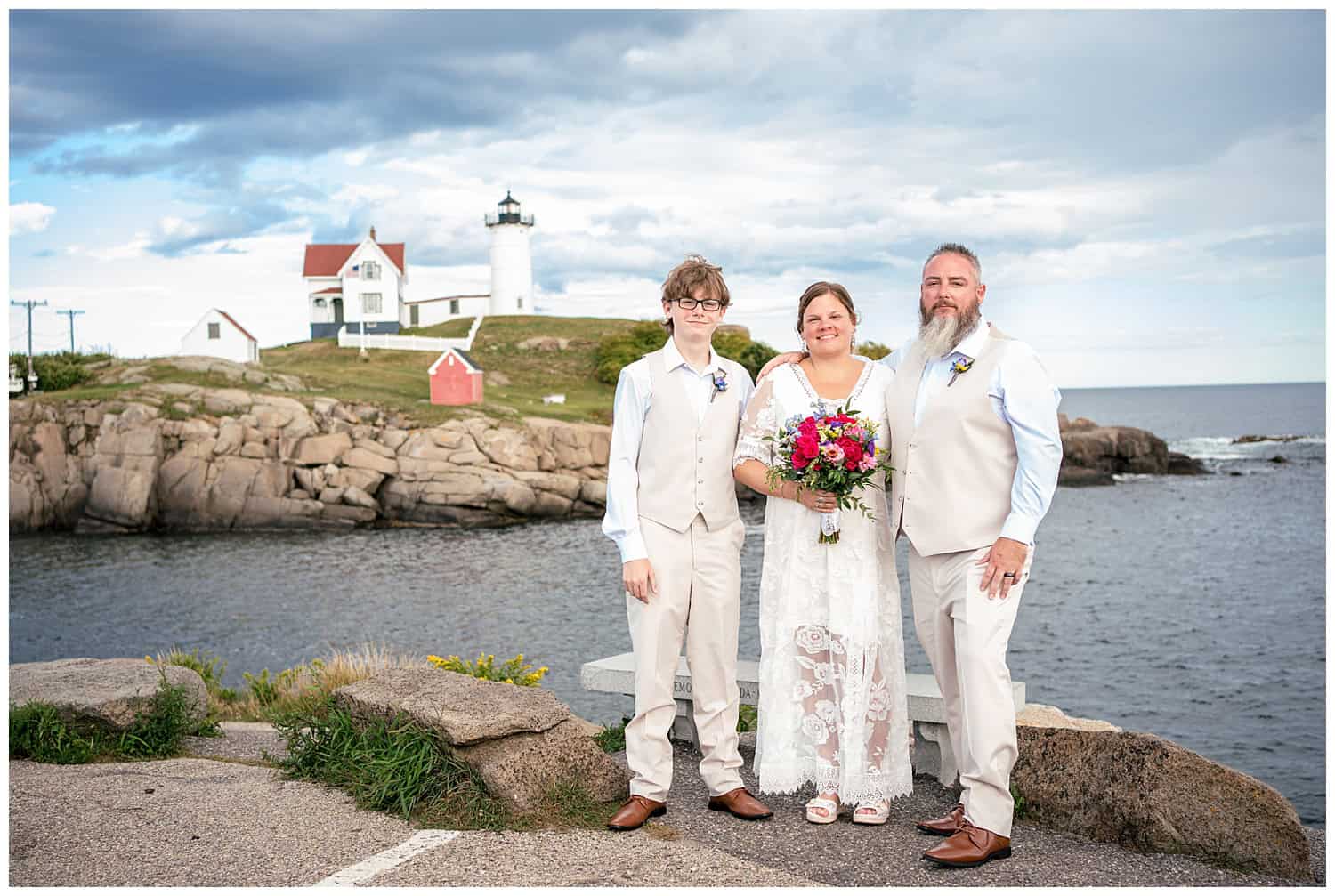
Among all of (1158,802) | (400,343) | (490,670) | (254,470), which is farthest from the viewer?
(400,343)

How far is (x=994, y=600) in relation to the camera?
221 inches

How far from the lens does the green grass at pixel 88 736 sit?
752cm

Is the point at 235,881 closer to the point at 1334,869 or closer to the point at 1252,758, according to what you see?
the point at 1334,869

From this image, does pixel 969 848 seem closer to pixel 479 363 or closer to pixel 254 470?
pixel 254 470

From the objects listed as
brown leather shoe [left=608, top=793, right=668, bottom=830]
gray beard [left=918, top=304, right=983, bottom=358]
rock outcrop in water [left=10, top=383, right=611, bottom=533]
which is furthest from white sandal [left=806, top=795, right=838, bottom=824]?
rock outcrop in water [left=10, top=383, right=611, bottom=533]

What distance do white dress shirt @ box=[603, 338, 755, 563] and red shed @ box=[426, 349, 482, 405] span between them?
40745 millimetres

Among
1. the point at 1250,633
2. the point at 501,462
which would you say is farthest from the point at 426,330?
the point at 1250,633

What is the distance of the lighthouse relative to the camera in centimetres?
8150

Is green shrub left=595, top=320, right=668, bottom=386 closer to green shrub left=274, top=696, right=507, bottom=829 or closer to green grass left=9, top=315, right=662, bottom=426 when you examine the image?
green grass left=9, top=315, right=662, bottom=426

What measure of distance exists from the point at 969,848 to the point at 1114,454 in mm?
57585

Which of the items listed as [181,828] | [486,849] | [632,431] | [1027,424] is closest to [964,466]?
[1027,424]

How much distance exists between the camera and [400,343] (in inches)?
2596

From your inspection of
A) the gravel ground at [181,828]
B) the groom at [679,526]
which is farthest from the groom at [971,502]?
the gravel ground at [181,828]

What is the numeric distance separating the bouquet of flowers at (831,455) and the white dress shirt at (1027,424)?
481 millimetres
